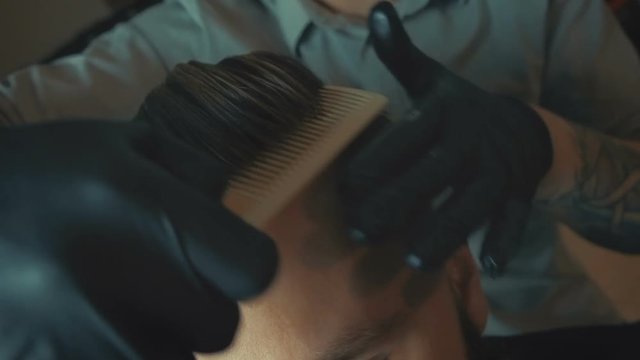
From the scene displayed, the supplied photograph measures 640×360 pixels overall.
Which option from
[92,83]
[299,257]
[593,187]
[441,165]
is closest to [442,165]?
[441,165]

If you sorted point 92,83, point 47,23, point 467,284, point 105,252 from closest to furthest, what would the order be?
point 105,252, point 467,284, point 92,83, point 47,23

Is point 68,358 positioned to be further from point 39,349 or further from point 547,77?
point 547,77

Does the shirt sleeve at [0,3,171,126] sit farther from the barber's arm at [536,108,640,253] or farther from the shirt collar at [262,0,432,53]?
the barber's arm at [536,108,640,253]

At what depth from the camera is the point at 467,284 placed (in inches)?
23.6

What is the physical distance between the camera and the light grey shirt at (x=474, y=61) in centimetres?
72

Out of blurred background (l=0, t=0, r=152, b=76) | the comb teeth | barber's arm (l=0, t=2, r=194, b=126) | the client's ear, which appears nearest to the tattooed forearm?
the client's ear

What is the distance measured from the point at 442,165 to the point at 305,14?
0.94ft

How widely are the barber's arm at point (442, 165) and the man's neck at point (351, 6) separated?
0.58 ft

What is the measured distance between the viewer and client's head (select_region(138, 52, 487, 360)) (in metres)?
0.49

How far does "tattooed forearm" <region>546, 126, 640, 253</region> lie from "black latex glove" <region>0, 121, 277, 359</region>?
15.7 inches

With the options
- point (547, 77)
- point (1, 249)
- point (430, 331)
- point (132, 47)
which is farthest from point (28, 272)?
point (547, 77)

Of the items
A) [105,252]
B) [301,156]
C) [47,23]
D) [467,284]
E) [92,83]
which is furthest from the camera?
[47,23]

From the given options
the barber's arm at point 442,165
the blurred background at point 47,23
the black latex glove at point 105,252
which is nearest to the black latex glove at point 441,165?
the barber's arm at point 442,165

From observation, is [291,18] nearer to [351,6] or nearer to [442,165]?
[351,6]
